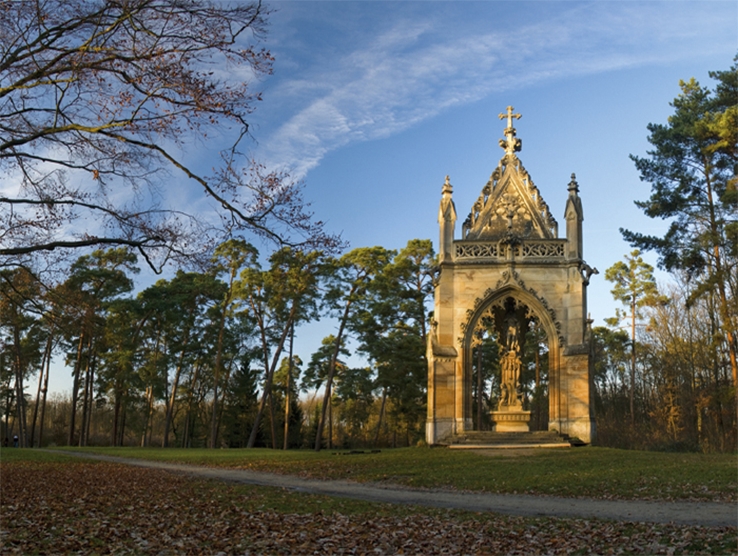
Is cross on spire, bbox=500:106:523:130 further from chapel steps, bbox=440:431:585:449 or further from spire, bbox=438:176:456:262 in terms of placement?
chapel steps, bbox=440:431:585:449

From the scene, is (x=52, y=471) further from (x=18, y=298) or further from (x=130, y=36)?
(x=130, y=36)

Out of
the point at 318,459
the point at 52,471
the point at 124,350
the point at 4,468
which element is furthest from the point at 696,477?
the point at 124,350

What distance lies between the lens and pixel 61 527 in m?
8.86

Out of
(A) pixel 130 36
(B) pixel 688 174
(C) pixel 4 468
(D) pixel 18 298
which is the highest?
(B) pixel 688 174

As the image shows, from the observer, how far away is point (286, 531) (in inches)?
348

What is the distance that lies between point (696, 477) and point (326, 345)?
96.3ft

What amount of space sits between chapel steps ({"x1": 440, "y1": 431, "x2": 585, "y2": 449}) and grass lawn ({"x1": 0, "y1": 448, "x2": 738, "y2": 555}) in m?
11.6

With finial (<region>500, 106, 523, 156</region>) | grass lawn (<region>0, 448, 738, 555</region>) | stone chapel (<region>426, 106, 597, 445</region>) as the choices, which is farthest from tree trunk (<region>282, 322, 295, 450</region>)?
grass lawn (<region>0, 448, 738, 555</region>)

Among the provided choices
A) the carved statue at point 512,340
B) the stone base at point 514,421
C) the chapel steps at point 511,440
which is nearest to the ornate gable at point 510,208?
the carved statue at point 512,340

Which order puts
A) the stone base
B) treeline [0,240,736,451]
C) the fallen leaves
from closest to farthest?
1. the fallen leaves
2. the stone base
3. treeline [0,240,736,451]

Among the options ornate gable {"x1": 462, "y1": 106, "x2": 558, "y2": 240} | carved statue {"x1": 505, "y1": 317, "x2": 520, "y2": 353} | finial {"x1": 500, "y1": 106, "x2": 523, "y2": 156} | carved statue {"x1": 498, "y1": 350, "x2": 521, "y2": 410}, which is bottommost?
carved statue {"x1": 498, "y1": 350, "x2": 521, "y2": 410}

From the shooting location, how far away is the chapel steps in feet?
77.4

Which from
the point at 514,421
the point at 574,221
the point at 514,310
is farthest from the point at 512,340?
the point at 574,221

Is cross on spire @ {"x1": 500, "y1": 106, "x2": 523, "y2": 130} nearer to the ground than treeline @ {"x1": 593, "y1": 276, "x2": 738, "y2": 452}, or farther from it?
farther from it
